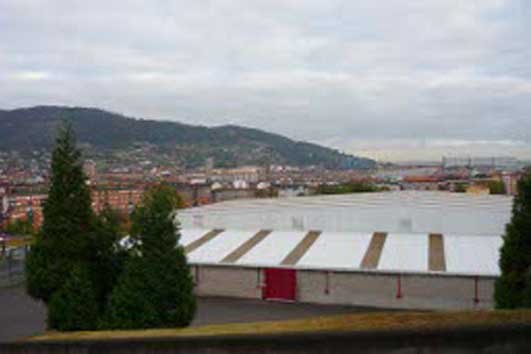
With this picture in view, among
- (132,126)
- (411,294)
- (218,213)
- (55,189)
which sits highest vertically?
(132,126)

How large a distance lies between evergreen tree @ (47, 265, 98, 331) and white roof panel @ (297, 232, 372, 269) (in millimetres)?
8148

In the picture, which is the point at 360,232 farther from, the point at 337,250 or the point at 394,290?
the point at 394,290

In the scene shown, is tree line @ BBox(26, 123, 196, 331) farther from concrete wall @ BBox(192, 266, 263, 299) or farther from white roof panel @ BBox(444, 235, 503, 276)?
white roof panel @ BBox(444, 235, 503, 276)

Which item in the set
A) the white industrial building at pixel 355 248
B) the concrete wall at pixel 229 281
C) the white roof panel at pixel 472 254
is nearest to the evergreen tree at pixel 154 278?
the concrete wall at pixel 229 281

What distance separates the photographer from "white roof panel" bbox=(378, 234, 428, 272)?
47.4 ft

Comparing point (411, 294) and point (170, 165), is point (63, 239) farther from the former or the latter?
point (170, 165)

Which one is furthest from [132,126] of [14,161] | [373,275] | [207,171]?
[373,275]

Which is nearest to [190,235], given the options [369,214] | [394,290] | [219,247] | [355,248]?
[219,247]

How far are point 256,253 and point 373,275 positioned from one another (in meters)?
4.34

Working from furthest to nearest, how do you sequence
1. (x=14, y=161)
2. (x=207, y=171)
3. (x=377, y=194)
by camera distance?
(x=207, y=171)
(x=14, y=161)
(x=377, y=194)

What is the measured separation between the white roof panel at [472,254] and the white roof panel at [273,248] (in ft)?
17.6

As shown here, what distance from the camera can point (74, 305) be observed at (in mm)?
8023

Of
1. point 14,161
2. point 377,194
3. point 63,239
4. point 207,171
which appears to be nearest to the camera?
point 63,239

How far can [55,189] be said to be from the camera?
29.4 ft
